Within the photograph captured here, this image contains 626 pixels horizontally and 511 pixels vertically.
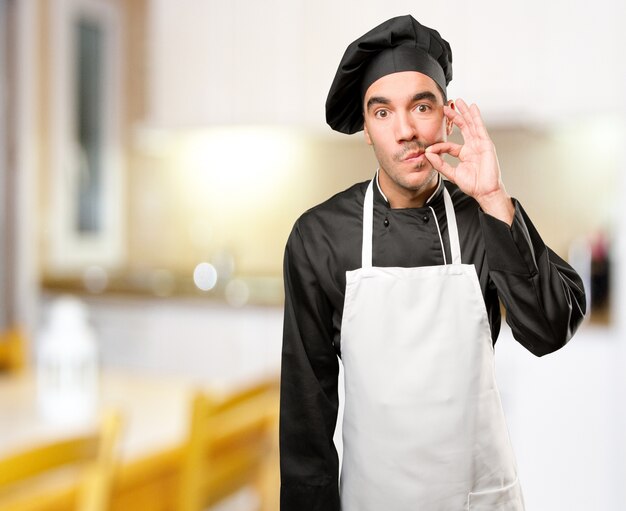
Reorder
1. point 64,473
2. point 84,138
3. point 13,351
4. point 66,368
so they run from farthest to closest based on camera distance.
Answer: point 84,138 < point 13,351 < point 66,368 < point 64,473

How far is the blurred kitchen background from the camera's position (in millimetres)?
440

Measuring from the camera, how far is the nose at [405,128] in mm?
209

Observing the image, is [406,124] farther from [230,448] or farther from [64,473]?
[230,448]

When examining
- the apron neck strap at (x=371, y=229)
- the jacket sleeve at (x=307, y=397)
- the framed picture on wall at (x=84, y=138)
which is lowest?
the jacket sleeve at (x=307, y=397)

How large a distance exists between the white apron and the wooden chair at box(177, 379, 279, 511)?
0.74 metres

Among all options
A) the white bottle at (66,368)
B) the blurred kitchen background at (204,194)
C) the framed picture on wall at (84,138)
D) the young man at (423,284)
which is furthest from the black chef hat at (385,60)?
the framed picture on wall at (84,138)

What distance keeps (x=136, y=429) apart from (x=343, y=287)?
998 mm

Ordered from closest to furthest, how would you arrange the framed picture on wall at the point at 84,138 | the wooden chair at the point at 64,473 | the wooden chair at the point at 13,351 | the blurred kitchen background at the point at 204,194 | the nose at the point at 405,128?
the nose at the point at 405,128 < the blurred kitchen background at the point at 204,194 < the wooden chair at the point at 64,473 < the wooden chair at the point at 13,351 < the framed picture on wall at the point at 84,138

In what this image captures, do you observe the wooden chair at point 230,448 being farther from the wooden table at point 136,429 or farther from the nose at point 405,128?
the nose at point 405,128

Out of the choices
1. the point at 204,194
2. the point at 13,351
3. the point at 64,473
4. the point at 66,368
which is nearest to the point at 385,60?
the point at 64,473

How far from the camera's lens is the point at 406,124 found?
0.21 m

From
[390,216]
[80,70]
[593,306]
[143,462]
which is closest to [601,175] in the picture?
[593,306]

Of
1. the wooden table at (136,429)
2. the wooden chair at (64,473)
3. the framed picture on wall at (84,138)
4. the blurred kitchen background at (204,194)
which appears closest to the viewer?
the blurred kitchen background at (204,194)

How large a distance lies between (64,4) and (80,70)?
25 cm
